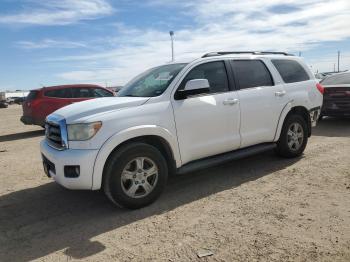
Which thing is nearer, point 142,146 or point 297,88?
point 142,146

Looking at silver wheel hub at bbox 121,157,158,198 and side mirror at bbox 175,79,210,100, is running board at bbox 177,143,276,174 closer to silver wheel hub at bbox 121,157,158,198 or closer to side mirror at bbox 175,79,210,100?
silver wheel hub at bbox 121,157,158,198

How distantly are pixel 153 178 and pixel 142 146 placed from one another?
0.48 metres

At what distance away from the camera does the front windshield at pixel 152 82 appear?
211 inches

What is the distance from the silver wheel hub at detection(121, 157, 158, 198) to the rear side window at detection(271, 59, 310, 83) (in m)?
3.16

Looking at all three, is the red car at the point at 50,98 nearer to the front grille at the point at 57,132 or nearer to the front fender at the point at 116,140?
the front grille at the point at 57,132

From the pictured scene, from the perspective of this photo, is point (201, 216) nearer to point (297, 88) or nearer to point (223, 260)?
point (223, 260)

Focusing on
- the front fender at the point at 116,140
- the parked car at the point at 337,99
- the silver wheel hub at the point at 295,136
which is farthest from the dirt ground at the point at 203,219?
the parked car at the point at 337,99

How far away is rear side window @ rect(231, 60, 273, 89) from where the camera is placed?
239 inches

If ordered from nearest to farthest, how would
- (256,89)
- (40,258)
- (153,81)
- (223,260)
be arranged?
(223,260), (40,258), (153,81), (256,89)

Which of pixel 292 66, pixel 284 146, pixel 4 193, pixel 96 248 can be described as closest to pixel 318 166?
pixel 284 146

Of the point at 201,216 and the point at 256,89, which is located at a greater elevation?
the point at 256,89

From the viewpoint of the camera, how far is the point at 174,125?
511 cm

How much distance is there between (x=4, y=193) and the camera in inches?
234

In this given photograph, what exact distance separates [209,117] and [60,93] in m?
9.36
